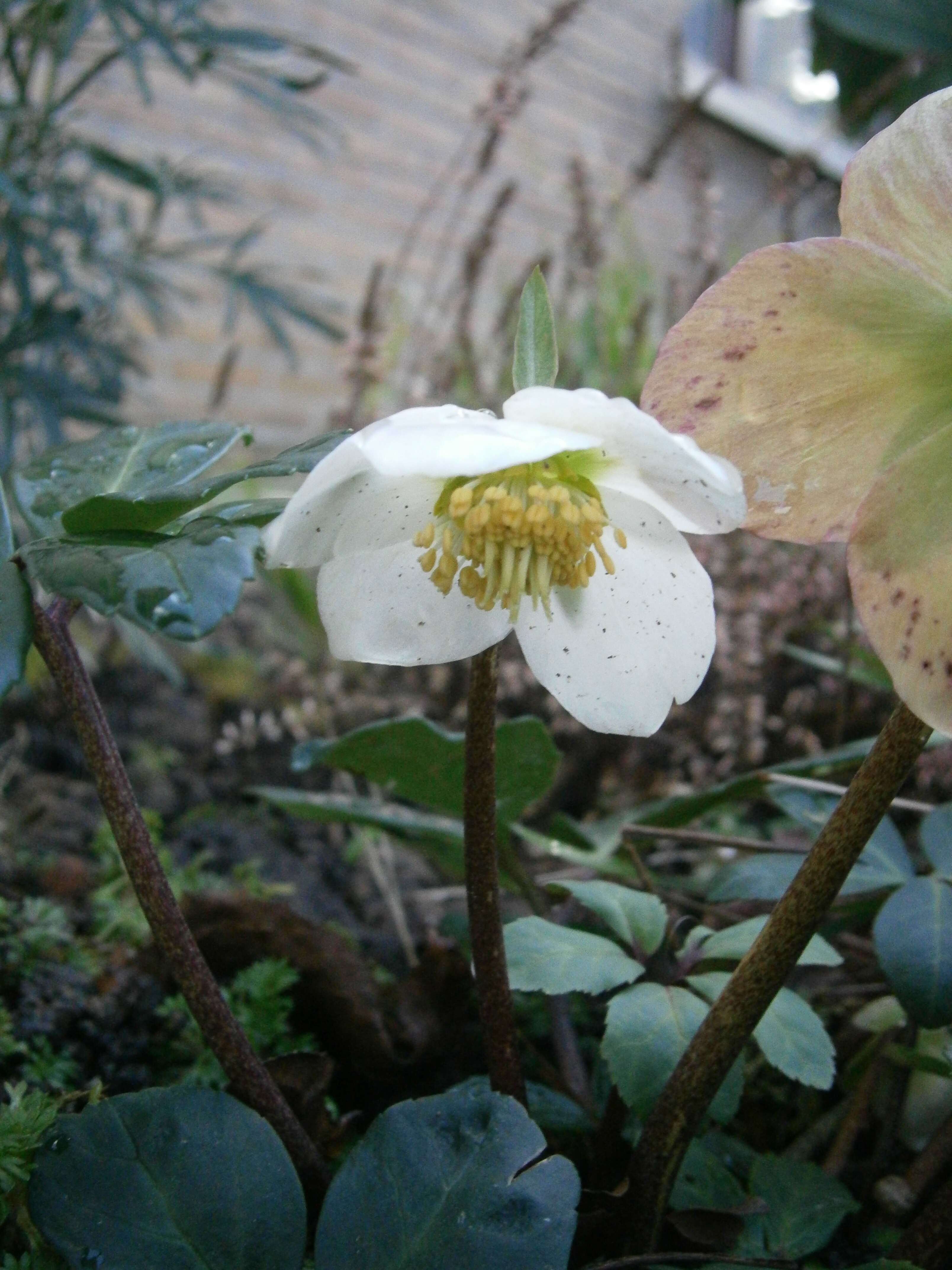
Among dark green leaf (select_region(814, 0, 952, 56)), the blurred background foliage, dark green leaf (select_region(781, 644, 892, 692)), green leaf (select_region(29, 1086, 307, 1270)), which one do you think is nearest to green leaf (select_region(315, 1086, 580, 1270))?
green leaf (select_region(29, 1086, 307, 1270))

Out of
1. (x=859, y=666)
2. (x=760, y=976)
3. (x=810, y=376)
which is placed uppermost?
(x=810, y=376)

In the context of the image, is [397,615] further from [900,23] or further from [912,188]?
[900,23]

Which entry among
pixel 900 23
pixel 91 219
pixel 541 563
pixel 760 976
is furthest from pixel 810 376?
pixel 900 23


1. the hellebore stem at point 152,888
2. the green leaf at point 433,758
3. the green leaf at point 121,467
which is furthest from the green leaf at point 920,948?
the green leaf at point 121,467

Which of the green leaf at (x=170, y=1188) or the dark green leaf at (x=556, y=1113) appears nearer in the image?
the green leaf at (x=170, y=1188)

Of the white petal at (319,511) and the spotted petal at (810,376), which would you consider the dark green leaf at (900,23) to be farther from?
the white petal at (319,511)

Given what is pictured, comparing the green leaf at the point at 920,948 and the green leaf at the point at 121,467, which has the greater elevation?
the green leaf at the point at 121,467

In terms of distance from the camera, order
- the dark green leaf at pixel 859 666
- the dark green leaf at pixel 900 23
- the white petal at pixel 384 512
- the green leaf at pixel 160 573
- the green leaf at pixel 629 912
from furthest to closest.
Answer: the dark green leaf at pixel 900 23, the dark green leaf at pixel 859 666, the green leaf at pixel 629 912, the white petal at pixel 384 512, the green leaf at pixel 160 573
